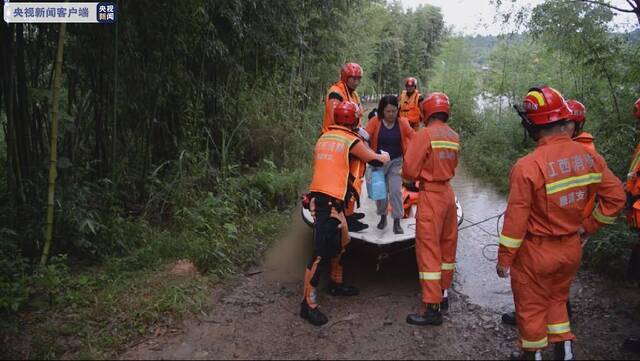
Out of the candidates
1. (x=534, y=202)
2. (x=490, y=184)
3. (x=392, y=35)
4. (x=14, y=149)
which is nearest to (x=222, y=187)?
(x=14, y=149)

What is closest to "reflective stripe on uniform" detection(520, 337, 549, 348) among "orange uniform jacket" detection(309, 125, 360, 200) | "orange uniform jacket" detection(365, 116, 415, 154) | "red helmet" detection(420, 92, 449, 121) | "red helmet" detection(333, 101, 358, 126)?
"orange uniform jacket" detection(309, 125, 360, 200)

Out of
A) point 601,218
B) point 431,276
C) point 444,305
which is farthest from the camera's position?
point 444,305

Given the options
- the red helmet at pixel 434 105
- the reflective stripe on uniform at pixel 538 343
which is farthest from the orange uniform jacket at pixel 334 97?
the reflective stripe on uniform at pixel 538 343

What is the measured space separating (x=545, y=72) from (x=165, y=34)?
9.58 meters

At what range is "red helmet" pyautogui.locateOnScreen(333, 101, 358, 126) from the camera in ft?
13.1

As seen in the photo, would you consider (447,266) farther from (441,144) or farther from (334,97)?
(334,97)

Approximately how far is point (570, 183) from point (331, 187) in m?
1.80

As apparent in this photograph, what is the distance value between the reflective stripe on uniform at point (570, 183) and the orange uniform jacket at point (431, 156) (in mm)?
1072

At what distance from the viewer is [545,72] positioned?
11.4 meters

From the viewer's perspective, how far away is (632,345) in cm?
343

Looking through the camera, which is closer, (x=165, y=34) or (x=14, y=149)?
(x=14, y=149)

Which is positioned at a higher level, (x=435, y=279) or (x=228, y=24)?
(x=228, y=24)

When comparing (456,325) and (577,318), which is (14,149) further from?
(577,318)

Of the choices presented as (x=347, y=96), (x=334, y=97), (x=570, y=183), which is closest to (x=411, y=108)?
(x=347, y=96)
